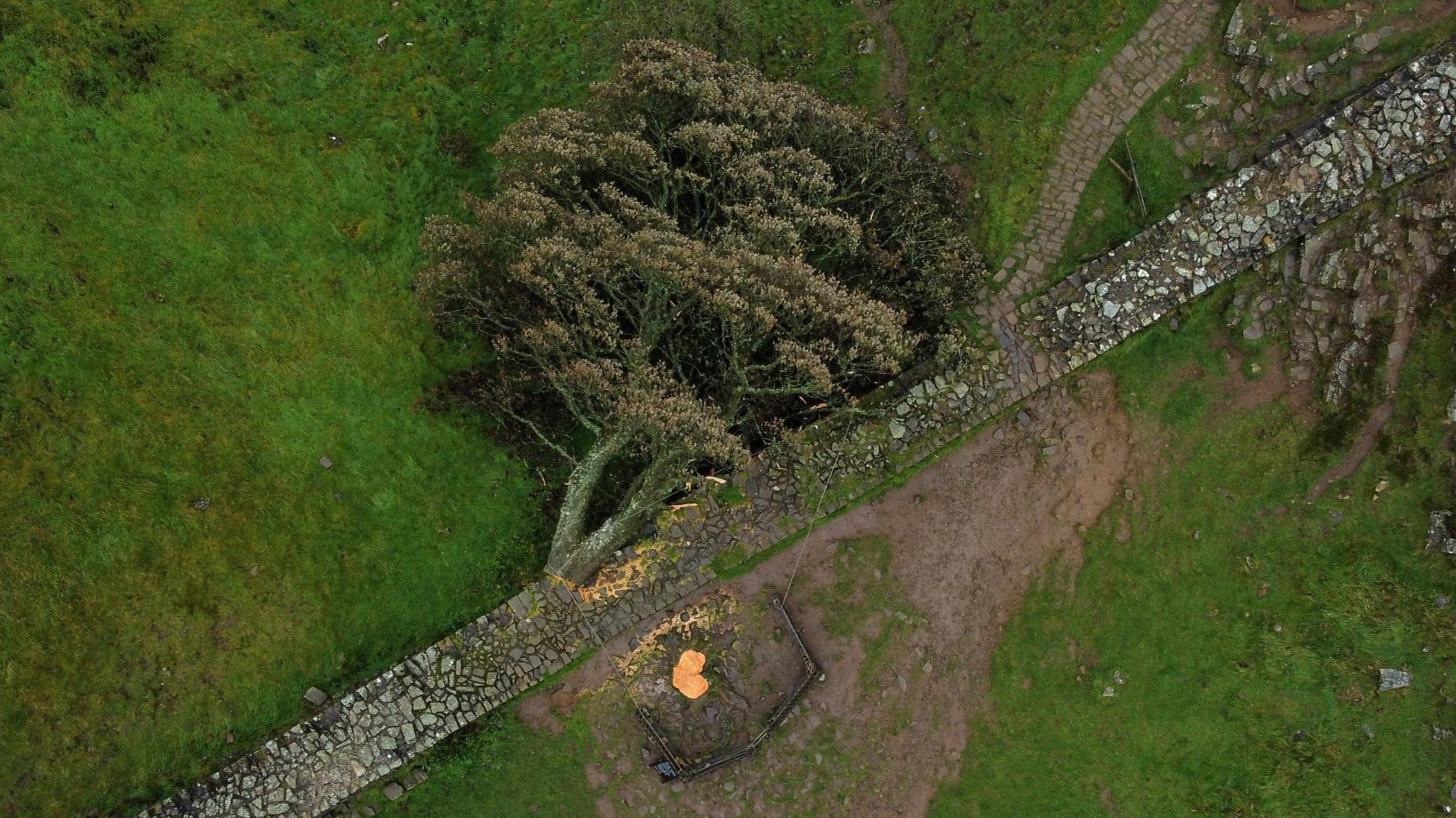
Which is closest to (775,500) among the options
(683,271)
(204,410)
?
(683,271)

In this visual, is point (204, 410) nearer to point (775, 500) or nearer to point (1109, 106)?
point (775, 500)

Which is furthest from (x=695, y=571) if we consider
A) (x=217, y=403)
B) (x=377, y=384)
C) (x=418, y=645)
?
(x=217, y=403)

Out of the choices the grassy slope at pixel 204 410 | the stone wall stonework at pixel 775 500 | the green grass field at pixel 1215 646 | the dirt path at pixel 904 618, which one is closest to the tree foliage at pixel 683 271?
the stone wall stonework at pixel 775 500

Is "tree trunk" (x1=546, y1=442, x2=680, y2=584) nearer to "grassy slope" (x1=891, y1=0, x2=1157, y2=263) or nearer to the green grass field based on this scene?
the green grass field

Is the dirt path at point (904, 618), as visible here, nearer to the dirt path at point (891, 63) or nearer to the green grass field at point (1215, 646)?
the green grass field at point (1215, 646)

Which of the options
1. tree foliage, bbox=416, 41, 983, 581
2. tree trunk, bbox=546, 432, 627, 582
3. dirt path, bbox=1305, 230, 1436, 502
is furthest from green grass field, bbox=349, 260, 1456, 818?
tree foliage, bbox=416, 41, 983, 581

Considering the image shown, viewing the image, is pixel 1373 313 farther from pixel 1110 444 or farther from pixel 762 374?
pixel 762 374
